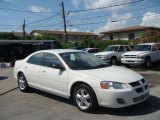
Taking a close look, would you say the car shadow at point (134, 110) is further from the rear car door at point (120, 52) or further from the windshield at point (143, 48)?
the rear car door at point (120, 52)

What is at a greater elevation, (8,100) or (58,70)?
(58,70)

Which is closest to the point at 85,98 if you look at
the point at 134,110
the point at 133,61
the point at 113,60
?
the point at 134,110

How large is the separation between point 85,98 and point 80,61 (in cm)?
130

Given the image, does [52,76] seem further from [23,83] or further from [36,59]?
[23,83]

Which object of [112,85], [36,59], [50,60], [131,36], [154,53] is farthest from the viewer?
[131,36]

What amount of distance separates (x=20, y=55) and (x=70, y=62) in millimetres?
22958

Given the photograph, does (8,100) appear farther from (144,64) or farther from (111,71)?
(144,64)

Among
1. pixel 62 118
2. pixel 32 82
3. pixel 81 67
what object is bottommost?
pixel 62 118

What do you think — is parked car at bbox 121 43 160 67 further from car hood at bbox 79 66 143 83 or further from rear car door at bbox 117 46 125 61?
car hood at bbox 79 66 143 83

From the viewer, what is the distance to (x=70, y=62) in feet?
24.5

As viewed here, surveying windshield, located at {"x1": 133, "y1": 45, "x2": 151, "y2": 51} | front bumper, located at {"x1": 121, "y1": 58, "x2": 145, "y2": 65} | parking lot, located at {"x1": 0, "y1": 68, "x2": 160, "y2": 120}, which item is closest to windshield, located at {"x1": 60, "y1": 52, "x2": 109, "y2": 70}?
parking lot, located at {"x1": 0, "y1": 68, "x2": 160, "y2": 120}

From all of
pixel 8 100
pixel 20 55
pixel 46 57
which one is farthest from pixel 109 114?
pixel 20 55

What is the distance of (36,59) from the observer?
8703 millimetres

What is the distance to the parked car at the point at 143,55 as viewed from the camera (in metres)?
17.7
